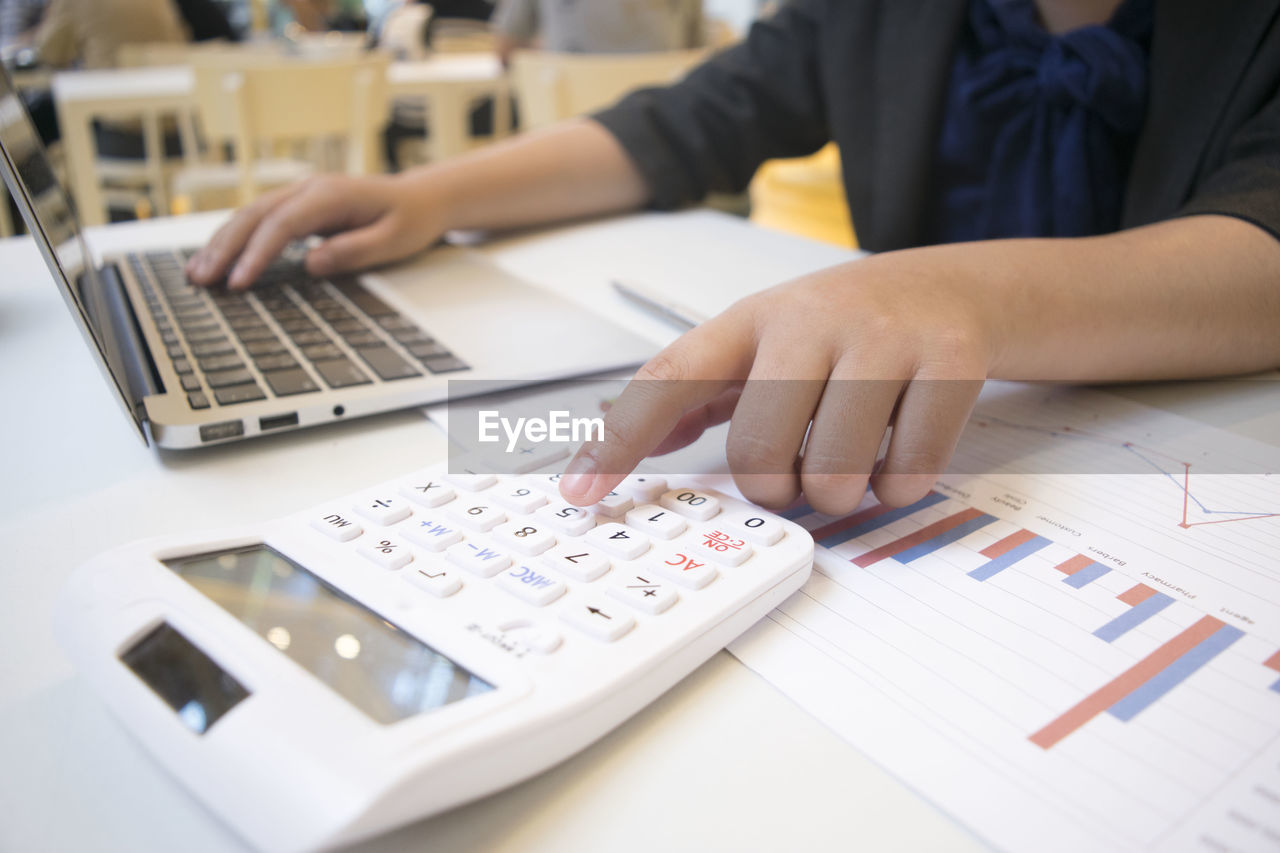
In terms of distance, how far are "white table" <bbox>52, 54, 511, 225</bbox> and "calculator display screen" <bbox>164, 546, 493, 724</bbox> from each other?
1873 millimetres

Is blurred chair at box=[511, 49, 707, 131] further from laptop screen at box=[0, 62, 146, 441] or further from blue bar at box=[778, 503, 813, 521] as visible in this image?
blue bar at box=[778, 503, 813, 521]

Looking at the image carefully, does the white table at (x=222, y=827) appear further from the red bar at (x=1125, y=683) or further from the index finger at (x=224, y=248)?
the index finger at (x=224, y=248)

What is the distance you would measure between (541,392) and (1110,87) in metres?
0.49

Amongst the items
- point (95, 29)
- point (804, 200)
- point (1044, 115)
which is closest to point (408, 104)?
point (95, 29)

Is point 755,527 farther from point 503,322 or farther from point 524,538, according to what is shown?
point 503,322

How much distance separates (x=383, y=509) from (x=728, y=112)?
64cm

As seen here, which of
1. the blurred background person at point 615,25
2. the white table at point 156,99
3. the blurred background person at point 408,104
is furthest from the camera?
the blurred background person at point 408,104

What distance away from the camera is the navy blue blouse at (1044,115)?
621mm

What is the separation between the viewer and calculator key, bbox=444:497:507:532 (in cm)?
31

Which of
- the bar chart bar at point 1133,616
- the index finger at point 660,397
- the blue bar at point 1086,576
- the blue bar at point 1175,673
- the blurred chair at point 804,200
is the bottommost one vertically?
the blurred chair at point 804,200

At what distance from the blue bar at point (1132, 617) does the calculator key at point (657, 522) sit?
0.15 m

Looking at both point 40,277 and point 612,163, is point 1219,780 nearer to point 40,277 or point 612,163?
point 612,163

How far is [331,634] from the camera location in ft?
Answer: 0.84

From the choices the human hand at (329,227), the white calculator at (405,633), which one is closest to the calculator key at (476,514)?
the white calculator at (405,633)
